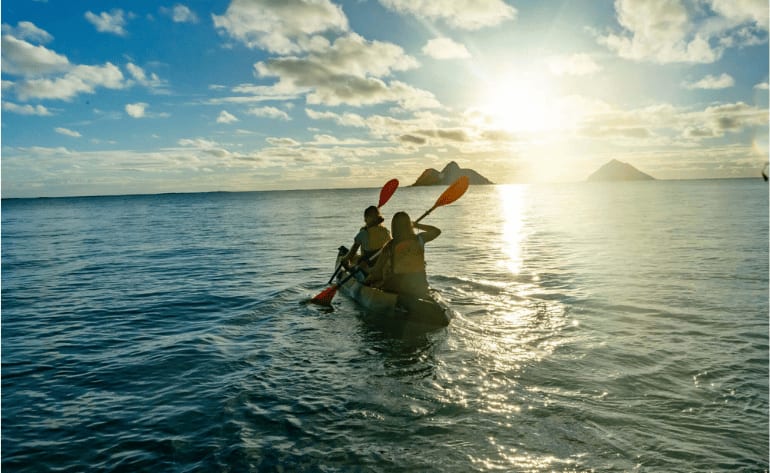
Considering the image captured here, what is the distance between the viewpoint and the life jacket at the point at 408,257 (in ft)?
38.0

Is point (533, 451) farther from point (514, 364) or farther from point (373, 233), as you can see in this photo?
point (373, 233)

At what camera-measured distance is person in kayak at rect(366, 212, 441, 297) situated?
11539 millimetres

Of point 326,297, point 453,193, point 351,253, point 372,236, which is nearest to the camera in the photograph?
point 372,236

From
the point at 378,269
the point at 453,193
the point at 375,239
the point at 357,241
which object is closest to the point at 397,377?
the point at 378,269

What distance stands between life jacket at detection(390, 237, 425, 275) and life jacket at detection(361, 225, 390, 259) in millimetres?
2220

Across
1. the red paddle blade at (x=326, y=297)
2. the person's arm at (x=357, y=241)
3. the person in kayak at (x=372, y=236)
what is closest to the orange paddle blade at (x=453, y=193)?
the person in kayak at (x=372, y=236)

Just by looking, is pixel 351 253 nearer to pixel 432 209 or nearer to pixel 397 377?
pixel 432 209

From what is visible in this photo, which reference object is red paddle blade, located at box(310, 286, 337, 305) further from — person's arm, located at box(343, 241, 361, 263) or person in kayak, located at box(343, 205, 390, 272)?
person in kayak, located at box(343, 205, 390, 272)

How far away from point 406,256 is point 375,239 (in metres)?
2.48

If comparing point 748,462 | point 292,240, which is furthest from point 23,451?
point 292,240

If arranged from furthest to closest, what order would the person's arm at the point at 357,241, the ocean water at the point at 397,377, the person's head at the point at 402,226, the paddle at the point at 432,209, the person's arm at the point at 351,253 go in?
the person's arm at the point at 351,253
the paddle at the point at 432,209
the person's arm at the point at 357,241
the person's head at the point at 402,226
the ocean water at the point at 397,377

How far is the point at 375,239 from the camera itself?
551 inches

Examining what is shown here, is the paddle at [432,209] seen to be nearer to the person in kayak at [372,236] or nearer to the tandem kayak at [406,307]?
the person in kayak at [372,236]

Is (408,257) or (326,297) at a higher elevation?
(408,257)
